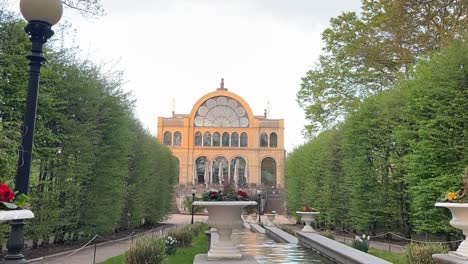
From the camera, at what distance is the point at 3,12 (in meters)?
10.1

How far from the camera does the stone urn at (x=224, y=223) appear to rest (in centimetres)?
735

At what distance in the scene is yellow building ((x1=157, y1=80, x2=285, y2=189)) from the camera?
61.6m

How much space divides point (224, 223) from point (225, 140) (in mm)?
54950

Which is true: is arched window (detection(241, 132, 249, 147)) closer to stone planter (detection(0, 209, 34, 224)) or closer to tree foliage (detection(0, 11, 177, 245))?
tree foliage (detection(0, 11, 177, 245))

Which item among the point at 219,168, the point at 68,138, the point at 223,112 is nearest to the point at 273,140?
the point at 223,112

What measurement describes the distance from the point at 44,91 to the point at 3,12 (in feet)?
8.38

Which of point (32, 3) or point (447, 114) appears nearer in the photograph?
point (32, 3)

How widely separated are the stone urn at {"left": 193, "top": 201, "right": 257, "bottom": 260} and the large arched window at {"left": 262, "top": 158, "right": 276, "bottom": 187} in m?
55.2

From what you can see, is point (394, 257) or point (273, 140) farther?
point (273, 140)

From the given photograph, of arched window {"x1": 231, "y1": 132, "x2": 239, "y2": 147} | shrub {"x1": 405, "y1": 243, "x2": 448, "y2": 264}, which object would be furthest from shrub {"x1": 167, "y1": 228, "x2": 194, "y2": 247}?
arched window {"x1": 231, "y1": 132, "x2": 239, "y2": 147}

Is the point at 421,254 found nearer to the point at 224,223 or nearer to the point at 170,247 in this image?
the point at 224,223

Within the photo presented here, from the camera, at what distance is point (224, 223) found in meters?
7.41

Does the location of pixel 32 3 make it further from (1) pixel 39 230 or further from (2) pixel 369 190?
(2) pixel 369 190

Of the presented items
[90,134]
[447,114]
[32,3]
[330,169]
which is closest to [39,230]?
[90,134]
